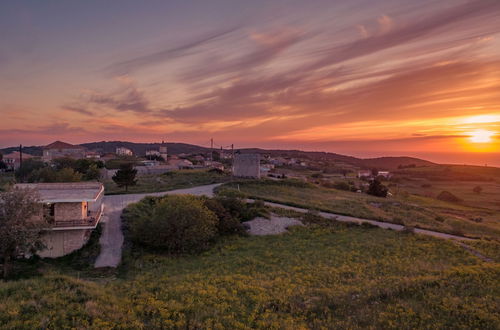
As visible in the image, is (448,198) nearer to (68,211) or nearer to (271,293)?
(271,293)

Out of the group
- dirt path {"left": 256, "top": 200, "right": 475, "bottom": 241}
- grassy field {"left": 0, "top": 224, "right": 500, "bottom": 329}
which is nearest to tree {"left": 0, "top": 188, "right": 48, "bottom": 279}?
grassy field {"left": 0, "top": 224, "right": 500, "bottom": 329}

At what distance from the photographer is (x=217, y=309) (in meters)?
10.8

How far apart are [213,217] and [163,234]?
14.0 ft

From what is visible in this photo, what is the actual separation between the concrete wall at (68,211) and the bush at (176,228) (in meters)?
3.65

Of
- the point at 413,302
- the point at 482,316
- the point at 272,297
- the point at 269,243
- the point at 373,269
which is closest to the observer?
the point at 482,316

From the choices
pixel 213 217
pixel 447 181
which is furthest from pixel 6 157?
pixel 447 181

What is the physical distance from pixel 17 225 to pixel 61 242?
13.4 feet

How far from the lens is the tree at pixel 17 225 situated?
15.7m

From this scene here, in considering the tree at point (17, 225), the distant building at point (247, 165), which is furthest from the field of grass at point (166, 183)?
the tree at point (17, 225)

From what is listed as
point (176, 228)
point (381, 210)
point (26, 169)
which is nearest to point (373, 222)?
point (381, 210)

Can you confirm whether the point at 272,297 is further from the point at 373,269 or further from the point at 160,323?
the point at 373,269

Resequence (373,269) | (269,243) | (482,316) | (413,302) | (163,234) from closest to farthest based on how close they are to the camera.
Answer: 1. (482,316)
2. (413,302)
3. (373,269)
4. (163,234)
5. (269,243)

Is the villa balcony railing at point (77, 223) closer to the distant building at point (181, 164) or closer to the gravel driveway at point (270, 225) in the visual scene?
the gravel driveway at point (270, 225)

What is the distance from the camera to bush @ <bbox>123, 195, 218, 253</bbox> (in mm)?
20656
